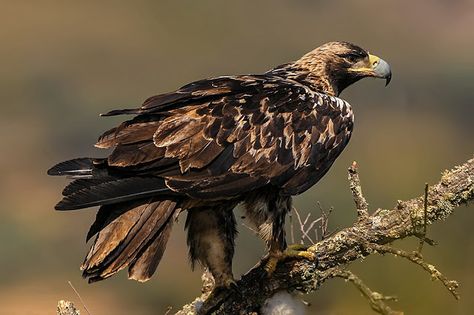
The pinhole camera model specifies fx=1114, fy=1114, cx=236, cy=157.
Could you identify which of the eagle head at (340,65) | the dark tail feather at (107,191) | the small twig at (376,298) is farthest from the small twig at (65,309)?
the eagle head at (340,65)

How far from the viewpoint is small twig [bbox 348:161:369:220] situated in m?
6.10

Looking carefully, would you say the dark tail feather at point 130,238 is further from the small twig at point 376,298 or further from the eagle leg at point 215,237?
the small twig at point 376,298

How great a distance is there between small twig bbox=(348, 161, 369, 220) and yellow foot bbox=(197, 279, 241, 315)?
2.67 feet

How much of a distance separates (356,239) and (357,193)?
0.27 meters

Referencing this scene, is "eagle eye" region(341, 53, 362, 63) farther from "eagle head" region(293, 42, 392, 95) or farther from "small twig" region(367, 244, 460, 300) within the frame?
"small twig" region(367, 244, 460, 300)

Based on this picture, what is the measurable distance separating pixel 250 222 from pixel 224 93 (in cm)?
76

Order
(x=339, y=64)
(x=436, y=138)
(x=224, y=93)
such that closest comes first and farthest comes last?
(x=224, y=93), (x=339, y=64), (x=436, y=138)

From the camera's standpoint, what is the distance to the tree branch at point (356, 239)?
19.4 ft

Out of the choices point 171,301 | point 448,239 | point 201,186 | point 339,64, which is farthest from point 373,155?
point 201,186

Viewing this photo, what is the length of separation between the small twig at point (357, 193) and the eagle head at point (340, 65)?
1330 mm

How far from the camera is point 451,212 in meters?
6.05

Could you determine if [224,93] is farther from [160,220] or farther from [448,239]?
[448,239]

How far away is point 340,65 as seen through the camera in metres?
7.55

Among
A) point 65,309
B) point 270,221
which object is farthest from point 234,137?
point 65,309
